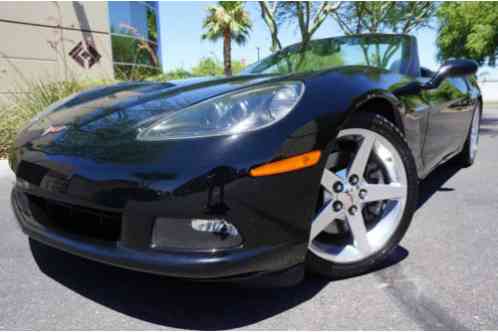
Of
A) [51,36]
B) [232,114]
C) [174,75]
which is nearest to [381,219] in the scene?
[232,114]

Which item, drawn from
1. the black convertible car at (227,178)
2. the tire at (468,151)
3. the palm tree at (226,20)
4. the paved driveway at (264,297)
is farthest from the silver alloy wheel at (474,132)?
the palm tree at (226,20)

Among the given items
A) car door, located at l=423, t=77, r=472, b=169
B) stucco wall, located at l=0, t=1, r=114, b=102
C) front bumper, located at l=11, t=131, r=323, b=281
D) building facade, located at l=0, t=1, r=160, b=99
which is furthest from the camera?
stucco wall, located at l=0, t=1, r=114, b=102

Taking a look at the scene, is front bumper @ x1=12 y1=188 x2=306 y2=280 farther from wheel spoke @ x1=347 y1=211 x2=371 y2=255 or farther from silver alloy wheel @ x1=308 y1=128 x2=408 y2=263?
wheel spoke @ x1=347 y1=211 x2=371 y2=255

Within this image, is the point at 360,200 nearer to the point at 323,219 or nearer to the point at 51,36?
the point at 323,219

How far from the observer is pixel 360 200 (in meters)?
1.79

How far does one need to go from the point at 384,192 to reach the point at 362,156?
0.20m

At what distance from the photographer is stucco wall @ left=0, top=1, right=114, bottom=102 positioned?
886 cm

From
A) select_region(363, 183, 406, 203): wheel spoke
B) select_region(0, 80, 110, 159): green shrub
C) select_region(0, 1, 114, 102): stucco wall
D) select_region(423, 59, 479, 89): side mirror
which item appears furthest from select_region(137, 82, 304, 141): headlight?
select_region(0, 1, 114, 102): stucco wall

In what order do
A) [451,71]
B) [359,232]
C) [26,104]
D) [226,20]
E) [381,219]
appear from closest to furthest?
[359,232], [381,219], [451,71], [26,104], [226,20]

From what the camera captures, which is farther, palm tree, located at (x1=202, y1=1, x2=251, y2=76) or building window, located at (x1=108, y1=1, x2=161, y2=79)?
palm tree, located at (x1=202, y1=1, x2=251, y2=76)

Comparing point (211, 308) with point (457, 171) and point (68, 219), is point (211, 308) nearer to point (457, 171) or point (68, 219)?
point (68, 219)

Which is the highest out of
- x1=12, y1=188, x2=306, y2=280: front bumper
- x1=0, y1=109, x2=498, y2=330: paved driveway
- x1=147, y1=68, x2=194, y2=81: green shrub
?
x1=147, y1=68, x2=194, y2=81: green shrub

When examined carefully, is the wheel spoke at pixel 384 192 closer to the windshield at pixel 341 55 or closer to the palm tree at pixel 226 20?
the windshield at pixel 341 55

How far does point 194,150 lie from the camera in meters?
1.35
